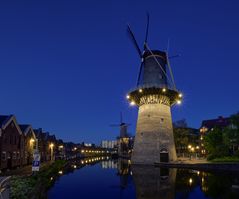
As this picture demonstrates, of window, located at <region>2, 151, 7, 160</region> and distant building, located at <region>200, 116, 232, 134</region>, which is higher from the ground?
distant building, located at <region>200, 116, 232, 134</region>

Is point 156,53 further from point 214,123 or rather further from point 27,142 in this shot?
point 214,123

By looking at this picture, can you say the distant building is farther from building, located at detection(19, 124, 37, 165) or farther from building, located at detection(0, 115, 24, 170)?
building, located at detection(0, 115, 24, 170)

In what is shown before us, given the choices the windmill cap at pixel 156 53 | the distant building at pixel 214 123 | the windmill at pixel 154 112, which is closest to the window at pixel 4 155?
the windmill at pixel 154 112

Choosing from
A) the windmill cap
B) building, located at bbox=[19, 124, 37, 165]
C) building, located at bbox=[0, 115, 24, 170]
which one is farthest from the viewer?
the windmill cap

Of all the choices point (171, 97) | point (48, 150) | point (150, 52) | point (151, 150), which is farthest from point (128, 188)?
point (48, 150)

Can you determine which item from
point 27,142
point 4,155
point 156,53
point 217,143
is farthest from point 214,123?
point 4,155

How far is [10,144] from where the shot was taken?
1754 inches

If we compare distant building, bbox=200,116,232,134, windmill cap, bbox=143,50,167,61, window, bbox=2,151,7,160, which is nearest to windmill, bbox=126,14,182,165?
windmill cap, bbox=143,50,167,61

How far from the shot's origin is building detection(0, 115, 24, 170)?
40.8 meters

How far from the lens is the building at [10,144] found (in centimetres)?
4085

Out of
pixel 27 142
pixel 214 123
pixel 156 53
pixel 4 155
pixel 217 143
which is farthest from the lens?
pixel 214 123

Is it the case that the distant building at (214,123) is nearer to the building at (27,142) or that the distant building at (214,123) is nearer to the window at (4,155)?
the building at (27,142)

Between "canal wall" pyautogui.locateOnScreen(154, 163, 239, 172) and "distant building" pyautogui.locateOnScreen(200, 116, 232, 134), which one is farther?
"distant building" pyautogui.locateOnScreen(200, 116, 232, 134)

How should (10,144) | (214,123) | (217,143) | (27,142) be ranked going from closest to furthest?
(10,144) → (27,142) → (217,143) → (214,123)
